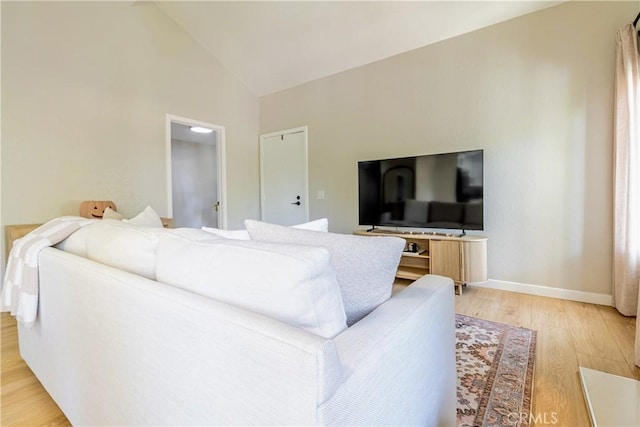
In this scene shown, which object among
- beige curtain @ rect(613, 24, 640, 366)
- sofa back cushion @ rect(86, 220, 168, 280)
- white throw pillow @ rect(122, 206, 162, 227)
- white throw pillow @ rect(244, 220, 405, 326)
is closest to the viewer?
white throw pillow @ rect(244, 220, 405, 326)

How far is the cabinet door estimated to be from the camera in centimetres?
276

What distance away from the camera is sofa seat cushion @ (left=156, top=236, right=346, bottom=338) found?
638mm

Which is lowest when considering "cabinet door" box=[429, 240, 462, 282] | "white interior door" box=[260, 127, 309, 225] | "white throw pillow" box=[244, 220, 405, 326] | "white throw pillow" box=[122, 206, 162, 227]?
"cabinet door" box=[429, 240, 462, 282]

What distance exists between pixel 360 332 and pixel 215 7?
390 cm

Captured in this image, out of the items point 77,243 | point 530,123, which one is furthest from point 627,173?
A: point 77,243

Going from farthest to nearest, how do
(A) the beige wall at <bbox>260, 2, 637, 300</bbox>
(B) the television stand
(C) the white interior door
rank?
1. (C) the white interior door
2. (B) the television stand
3. (A) the beige wall at <bbox>260, 2, 637, 300</bbox>

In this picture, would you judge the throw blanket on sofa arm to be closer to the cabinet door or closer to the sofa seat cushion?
the sofa seat cushion

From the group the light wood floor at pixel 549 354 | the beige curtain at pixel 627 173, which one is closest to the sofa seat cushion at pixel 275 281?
the light wood floor at pixel 549 354

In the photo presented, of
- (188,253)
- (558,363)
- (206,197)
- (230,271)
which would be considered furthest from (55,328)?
(206,197)

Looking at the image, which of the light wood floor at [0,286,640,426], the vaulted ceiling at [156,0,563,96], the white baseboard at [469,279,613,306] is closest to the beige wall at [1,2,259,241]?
the vaulted ceiling at [156,0,563,96]

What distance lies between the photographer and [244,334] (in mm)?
546

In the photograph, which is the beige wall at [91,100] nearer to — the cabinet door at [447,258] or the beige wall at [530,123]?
the beige wall at [530,123]

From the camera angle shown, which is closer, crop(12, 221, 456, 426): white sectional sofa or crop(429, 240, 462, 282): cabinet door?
crop(12, 221, 456, 426): white sectional sofa

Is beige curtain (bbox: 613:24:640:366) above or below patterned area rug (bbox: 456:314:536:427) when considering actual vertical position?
above
